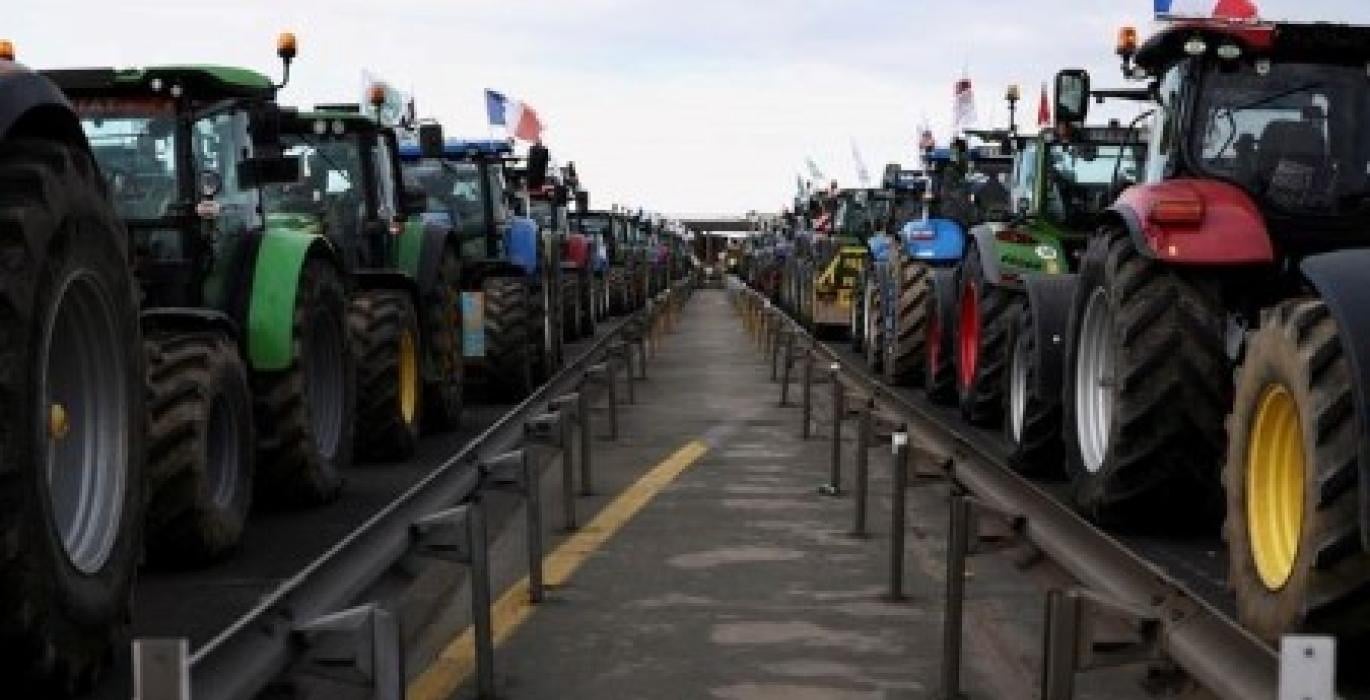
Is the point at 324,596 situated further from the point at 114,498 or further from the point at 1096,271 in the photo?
the point at 1096,271

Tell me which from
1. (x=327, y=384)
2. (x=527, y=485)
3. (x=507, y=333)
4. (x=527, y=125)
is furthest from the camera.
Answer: (x=527, y=125)

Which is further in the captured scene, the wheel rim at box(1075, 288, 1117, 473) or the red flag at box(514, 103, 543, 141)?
the red flag at box(514, 103, 543, 141)

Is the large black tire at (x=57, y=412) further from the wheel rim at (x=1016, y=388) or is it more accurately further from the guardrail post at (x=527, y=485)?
the wheel rim at (x=1016, y=388)

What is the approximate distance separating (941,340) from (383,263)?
17.0ft

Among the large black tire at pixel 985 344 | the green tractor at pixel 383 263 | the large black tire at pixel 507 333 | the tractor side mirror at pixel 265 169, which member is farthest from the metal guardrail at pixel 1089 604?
the large black tire at pixel 507 333

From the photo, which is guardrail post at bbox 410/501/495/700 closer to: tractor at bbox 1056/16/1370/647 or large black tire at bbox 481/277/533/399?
tractor at bbox 1056/16/1370/647

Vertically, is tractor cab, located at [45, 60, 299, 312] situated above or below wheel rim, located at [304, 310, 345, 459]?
above

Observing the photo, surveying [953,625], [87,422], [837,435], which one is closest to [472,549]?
[87,422]

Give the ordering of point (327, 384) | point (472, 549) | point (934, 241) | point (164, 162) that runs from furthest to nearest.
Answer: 1. point (934, 241)
2. point (327, 384)
3. point (164, 162)
4. point (472, 549)

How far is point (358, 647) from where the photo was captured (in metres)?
3.86

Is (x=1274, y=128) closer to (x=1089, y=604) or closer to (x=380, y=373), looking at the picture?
(x=1089, y=604)

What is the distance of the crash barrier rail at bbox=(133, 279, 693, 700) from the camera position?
10.6 ft

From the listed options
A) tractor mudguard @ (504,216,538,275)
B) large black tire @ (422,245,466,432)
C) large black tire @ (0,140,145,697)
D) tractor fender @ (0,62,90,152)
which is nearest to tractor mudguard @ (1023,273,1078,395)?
large black tire @ (422,245,466,432)

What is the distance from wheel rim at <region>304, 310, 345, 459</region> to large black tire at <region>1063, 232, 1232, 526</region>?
4420mm
